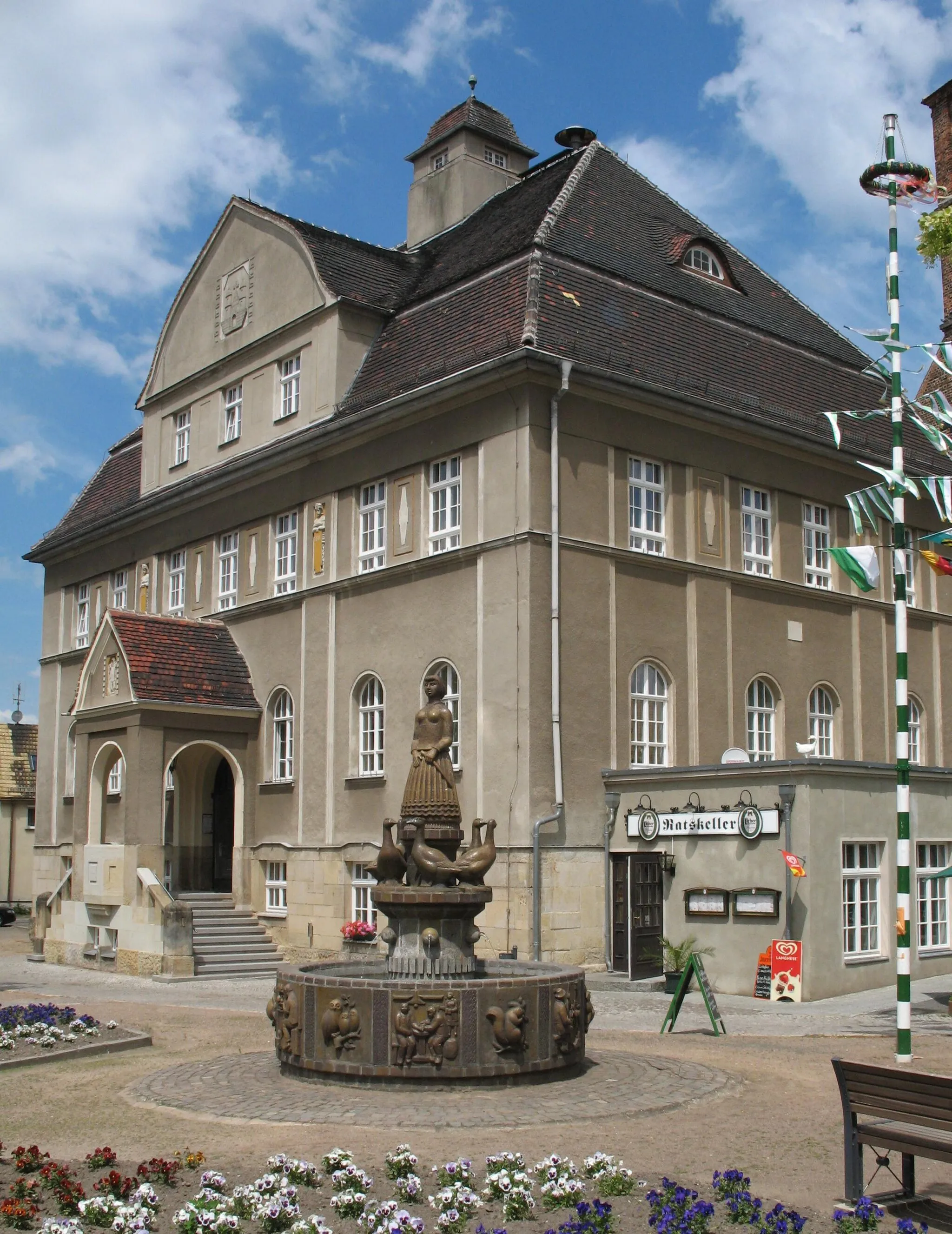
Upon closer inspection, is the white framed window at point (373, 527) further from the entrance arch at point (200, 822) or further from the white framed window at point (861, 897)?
the white framed window at point (861, 897)

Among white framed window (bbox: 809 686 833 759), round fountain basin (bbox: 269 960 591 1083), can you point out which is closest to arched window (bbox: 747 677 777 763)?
white framed window (bbox: 809 686 833 759)

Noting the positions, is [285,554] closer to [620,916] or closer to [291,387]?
[291,387]

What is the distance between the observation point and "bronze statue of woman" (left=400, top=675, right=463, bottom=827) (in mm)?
14742

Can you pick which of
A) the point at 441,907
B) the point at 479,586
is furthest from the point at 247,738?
the point at 441,907

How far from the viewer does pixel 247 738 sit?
3056 cm

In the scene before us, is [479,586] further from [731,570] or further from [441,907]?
[441,907]

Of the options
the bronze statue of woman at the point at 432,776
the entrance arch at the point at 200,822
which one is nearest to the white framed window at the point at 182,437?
the entrance arch at the point at 200,822

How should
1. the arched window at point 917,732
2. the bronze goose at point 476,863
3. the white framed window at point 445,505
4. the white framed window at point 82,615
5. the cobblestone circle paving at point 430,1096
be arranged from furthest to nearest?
the white framed window at point 82,615, the arched window at point 917,732, the white framed window at point 445,505, the bronze goose at point 476,863, the cobblestone circle paving at point 430,1096

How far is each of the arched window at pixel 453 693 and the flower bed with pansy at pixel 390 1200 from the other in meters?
15.1

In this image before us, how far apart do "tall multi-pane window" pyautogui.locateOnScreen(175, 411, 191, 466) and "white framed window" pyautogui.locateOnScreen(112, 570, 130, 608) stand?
3.44 metres

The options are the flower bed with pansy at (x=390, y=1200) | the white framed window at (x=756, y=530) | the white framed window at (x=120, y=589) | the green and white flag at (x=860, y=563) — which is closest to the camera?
the flower bed with pansy at (x=390, y=1200)

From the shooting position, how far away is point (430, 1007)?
1249cm

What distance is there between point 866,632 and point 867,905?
352 inches

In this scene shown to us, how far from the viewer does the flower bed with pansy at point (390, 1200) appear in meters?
8.05
